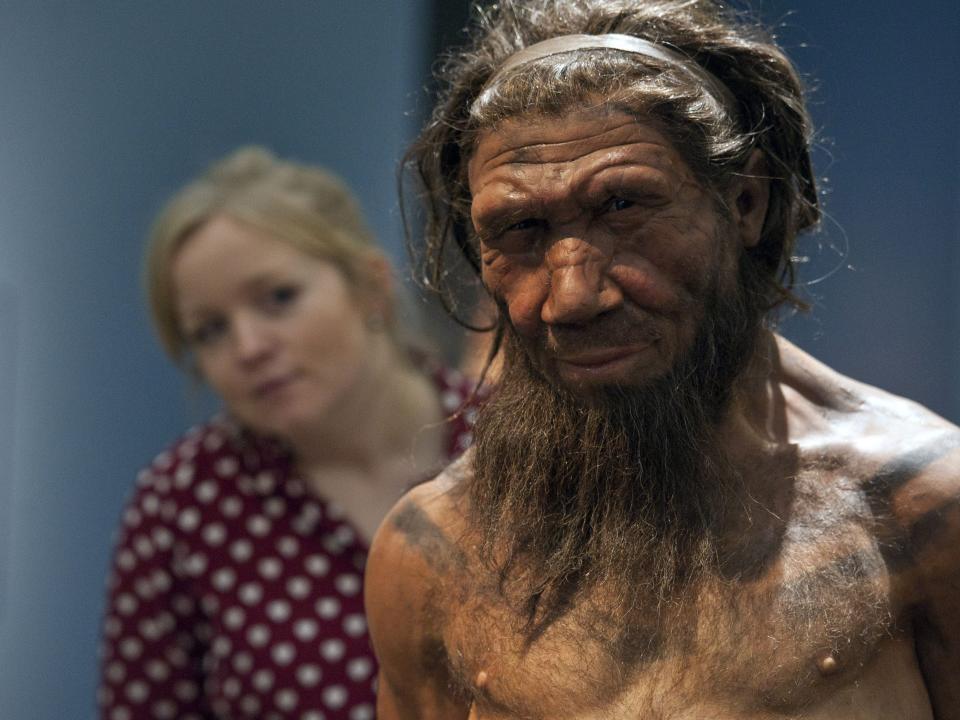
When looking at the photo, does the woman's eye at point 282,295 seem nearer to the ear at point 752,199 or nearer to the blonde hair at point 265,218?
A: the blonde hair at point 265,218

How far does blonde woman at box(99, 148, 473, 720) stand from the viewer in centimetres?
227

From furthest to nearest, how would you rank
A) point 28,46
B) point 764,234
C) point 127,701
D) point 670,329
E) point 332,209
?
1. point 28,46
2. point 332,209
3. point 127,701
4. point 764,234
5. point 670,329

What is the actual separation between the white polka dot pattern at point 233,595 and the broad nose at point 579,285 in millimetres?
1111

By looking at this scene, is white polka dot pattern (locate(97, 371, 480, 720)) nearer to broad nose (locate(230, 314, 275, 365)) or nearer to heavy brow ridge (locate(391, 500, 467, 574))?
broad nose (locate(230, 314, 275, 365))

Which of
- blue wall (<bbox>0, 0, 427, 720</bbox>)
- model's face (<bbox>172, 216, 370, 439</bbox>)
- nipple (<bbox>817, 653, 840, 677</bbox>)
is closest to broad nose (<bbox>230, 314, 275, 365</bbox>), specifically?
model's face (<bbox>172, 216, 370, 439</bbox>)

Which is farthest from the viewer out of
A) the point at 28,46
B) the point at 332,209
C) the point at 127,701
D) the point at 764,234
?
the point at 28,46

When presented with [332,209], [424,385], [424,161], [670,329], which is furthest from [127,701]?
[670,329]

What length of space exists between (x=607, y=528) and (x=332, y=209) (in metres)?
1.33

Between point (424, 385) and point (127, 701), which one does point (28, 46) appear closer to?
point (424, 385)

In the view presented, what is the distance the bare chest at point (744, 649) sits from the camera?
1.28 meters

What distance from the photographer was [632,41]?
1.35m

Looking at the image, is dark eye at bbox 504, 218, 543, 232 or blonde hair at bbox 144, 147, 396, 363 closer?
dark eye at bbox 504, 218, 543, 232

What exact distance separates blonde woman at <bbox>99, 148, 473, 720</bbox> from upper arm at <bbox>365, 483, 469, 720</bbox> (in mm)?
729

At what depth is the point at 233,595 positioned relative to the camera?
2.29 m
